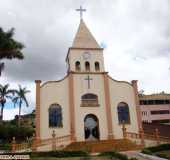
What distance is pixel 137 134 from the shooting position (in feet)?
83.6

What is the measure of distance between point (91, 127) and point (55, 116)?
394 cm

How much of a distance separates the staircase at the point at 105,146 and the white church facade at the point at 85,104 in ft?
6.44

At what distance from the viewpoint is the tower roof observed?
30.8 metres

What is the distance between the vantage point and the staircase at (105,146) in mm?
22672

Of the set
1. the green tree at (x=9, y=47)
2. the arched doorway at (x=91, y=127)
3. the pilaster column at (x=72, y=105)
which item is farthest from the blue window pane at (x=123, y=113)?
the green tree at (x=9, y=47)

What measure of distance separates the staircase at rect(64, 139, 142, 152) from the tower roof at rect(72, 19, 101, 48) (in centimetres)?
1168

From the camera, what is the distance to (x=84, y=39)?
3155cm

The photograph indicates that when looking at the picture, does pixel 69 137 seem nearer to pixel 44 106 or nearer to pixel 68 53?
pixel 44 106

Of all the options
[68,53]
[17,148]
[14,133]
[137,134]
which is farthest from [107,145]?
[14,133]

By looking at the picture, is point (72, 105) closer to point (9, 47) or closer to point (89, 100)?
point (89, 100)

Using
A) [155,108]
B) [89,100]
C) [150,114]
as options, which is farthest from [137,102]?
[155,108]

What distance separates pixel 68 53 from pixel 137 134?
1220 cm

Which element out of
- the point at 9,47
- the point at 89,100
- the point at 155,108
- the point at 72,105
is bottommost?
the point at 72,105

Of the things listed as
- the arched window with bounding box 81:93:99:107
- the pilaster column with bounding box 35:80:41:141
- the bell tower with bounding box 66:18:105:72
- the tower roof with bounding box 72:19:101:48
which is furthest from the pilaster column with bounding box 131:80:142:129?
the pilaster column with bounding box 35:80:41:141
